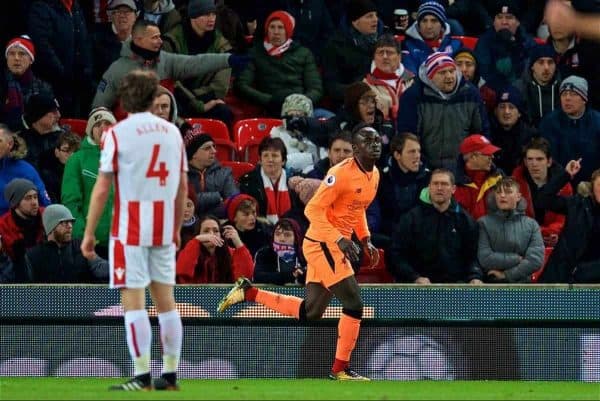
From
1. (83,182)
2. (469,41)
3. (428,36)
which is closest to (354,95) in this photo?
(428,36)

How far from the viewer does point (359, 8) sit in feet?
53.8

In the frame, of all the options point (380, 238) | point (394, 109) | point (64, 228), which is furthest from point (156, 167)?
point (394, 109)

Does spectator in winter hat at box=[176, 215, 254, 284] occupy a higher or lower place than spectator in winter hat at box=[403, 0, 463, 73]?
lower

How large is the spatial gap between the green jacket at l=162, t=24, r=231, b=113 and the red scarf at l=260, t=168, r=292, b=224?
1.71 metres

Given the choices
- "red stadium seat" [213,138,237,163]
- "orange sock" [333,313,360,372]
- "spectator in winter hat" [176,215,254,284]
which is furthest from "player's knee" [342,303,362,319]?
"red stadium seat" [213,138,237,163]

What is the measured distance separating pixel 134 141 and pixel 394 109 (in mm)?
6568

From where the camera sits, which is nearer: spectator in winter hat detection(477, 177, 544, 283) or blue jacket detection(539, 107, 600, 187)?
spectator in winter hat detection(477, 177, 544, 283)

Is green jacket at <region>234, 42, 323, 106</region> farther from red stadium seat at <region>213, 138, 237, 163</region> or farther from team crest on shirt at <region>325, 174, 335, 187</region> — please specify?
team crest on shirt at <region>325, 174, 335, 187</region>

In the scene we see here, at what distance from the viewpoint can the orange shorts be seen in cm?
1205

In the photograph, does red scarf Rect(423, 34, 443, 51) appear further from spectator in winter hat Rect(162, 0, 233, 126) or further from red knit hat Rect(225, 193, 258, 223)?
red knit hat Rect(225, 193, 258, 223)

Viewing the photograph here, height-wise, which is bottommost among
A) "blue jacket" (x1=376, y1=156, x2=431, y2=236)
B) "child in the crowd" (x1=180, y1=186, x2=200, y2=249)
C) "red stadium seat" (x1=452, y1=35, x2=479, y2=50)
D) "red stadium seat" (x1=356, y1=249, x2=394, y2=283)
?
"red stadium seat" (x1=356, y1=249, x2=394, y2=283)

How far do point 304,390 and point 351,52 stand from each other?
632 centimetres

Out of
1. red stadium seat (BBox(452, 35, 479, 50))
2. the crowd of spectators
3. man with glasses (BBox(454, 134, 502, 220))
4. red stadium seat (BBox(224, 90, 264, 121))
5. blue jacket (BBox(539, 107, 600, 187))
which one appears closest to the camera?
the crowd of spectators

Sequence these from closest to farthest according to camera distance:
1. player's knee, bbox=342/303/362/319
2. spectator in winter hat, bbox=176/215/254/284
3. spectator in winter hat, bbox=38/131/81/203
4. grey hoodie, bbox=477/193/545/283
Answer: player's knee, bbox=342/303/362/319 < spectator in winter hat, bbox=176/215/254/284 < grey hoodie, bbox=477/193/545/283 < spectator in winter hat, bbox=38/131/81/203
